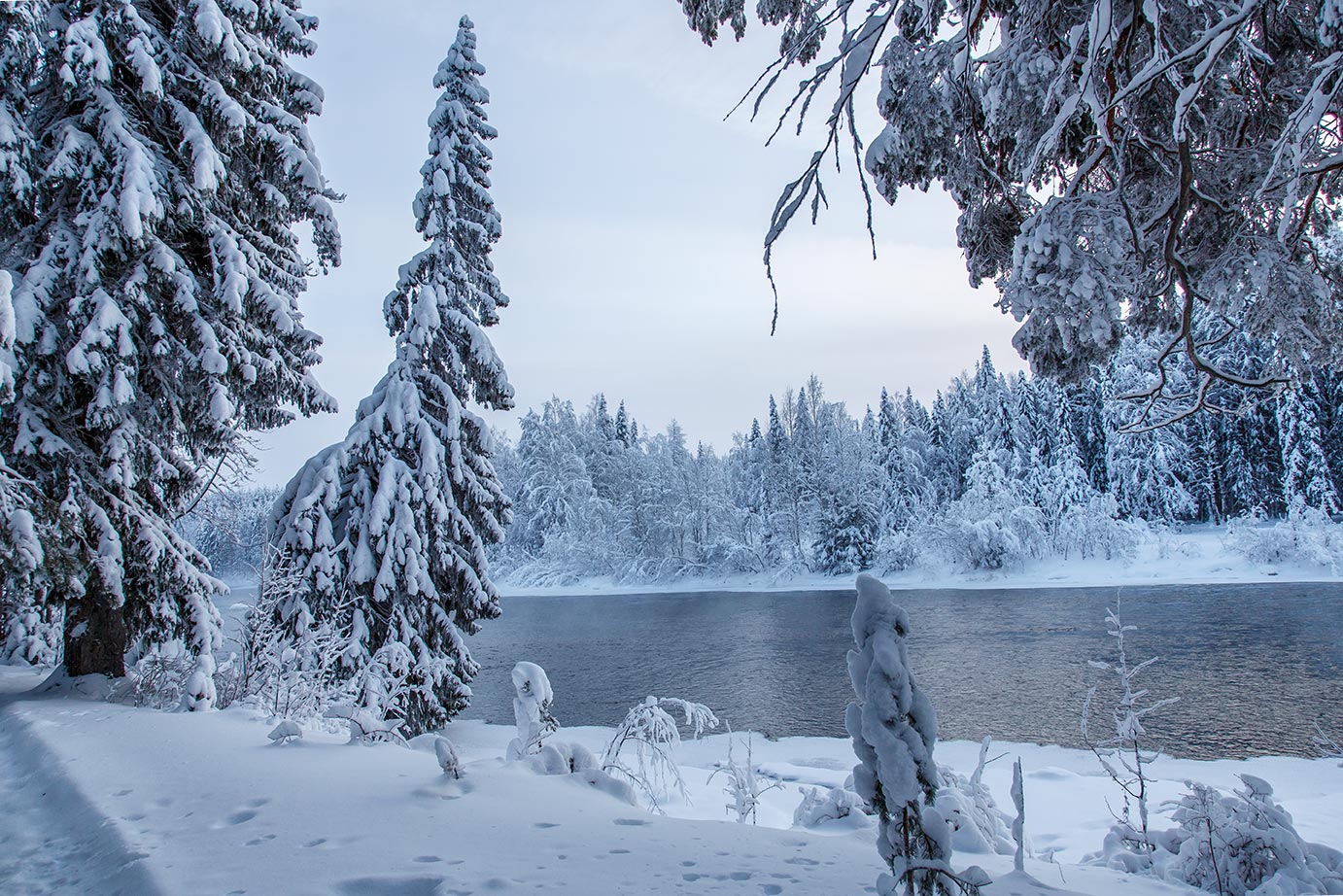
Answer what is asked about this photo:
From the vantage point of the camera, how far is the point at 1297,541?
105ft

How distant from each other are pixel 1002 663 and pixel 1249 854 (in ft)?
48.6

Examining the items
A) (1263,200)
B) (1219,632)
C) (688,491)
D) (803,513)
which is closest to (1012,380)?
(803,513)

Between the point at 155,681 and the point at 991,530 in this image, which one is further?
the point at 991,530

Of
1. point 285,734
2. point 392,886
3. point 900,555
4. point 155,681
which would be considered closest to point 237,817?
point 392,886

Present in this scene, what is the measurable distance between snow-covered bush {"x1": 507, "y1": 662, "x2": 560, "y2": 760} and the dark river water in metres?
8.85

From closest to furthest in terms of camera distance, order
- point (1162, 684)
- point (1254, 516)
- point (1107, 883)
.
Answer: point (1107, 883) < point (1162, 684) < point (1254, 516)

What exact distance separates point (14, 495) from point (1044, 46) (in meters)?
7.97

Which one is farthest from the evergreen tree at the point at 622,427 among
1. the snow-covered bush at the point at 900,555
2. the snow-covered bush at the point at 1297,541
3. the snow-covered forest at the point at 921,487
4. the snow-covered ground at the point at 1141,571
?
the snow-covered bush at the point at 1297,541

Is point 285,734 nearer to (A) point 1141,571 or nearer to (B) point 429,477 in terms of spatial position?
(B) point 429,477

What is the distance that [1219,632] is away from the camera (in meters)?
20.0

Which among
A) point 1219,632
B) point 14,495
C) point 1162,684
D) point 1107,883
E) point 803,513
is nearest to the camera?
point 1107,883

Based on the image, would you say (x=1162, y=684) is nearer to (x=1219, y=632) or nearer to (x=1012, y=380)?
(x=1219, y=632)

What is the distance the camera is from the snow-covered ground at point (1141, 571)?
105ft

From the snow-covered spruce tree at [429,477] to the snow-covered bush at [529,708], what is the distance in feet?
14.7
